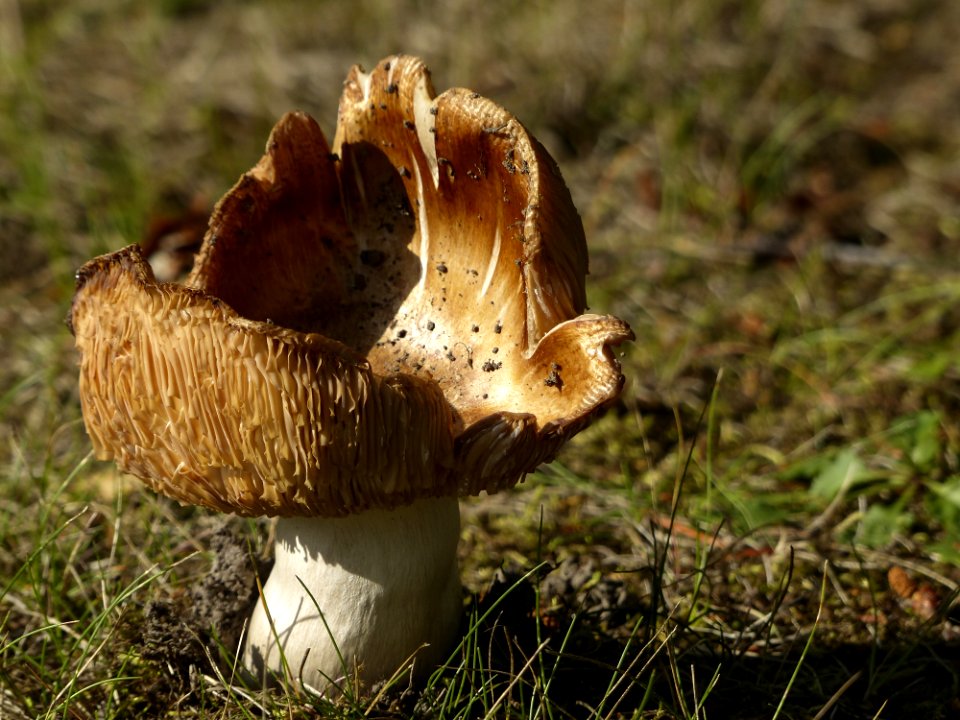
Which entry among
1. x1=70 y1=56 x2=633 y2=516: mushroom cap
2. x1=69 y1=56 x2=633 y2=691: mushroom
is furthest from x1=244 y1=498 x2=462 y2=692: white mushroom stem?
x1=70 y1=56 x2=633 y2=516: mushroom cap

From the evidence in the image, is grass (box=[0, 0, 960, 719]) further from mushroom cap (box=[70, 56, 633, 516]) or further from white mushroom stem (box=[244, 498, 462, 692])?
mushroom cap (box=[70, 56, 633, 516])

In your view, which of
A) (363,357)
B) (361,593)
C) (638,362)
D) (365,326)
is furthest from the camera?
(638,362)

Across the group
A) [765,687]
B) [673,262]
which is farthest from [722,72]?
[765,687]

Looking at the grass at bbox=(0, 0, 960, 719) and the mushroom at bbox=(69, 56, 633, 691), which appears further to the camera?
the grass at bbox=(0, 0, 960, 719)

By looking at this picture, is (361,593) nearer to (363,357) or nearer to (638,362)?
(363,357)

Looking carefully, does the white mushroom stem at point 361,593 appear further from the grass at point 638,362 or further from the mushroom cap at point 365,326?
the mushroom cap at point 365,326

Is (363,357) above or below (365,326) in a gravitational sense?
above

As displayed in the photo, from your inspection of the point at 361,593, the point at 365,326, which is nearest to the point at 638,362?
the point at 365,326

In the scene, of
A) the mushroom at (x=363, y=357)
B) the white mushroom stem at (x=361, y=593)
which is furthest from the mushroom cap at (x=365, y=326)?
the white mushroom stem at (x=361, y=593)

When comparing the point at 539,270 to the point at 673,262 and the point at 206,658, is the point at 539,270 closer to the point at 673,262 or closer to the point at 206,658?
the point at 206,658
